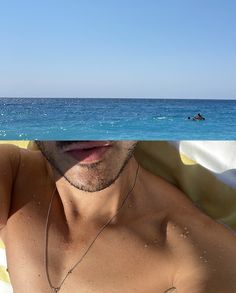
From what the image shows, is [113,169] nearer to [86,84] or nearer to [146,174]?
[146,174]

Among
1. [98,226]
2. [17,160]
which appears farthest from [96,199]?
[17,160]

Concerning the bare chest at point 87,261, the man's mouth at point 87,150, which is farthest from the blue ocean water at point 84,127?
the bare chest at point 87,261

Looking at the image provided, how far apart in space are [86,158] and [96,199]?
0.28ft

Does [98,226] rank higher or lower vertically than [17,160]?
lower

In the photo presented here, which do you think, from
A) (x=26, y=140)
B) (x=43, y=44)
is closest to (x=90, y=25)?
(x=43, y=44)

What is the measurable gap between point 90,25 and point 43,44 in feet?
0.42

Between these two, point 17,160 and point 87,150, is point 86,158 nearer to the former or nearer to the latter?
point 87,150

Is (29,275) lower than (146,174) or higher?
lower

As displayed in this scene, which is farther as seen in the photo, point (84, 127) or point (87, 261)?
point (84, 127)

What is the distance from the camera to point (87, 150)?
92 cm

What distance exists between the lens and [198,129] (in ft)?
3.37

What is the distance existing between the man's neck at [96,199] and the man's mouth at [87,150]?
0.19 ft

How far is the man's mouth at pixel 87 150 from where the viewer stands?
3.00ft

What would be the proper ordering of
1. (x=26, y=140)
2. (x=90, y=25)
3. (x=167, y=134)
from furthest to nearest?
(x=167, y=134)
(x=26, y=140)
(x=90, y=25)
